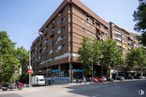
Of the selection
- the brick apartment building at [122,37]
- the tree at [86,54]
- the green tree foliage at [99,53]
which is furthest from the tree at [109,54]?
the brick apartment building at [122,37]

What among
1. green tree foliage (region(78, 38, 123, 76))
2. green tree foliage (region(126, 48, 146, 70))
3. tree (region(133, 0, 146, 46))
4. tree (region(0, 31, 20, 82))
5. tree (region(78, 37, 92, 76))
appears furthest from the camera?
green tree foliage (region(126, 48, 146, 70))

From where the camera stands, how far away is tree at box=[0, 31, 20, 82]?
5269 cm

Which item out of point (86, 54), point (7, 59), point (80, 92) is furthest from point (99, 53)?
point (80, 92)

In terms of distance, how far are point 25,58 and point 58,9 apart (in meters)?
19.2

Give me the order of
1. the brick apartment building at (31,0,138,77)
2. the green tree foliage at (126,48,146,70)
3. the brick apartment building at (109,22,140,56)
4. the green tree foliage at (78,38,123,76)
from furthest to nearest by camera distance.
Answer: the brick apartment building at (109,22,140,56)
the green tree foliage at (126,48,146,70)
the brick apartment building at (31,0,138,77)
the green tree foliage at (78,38,123,76)

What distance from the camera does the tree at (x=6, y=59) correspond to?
52.7m

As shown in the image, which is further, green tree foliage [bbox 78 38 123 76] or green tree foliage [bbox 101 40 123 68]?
green tree foliage [bbox 101 40 123 68]

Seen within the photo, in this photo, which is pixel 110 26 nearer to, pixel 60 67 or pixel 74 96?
pixel 60 67

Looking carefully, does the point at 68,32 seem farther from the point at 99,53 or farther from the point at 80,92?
the point at 80,92

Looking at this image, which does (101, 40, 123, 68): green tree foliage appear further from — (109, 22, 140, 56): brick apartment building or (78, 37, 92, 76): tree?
(109, 22, 140, 56): brick apartment building

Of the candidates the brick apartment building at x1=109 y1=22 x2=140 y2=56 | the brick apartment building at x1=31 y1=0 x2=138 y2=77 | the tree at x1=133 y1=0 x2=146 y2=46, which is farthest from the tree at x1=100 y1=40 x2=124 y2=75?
the tree at x1=133 y1=0 x2=146 y2=46

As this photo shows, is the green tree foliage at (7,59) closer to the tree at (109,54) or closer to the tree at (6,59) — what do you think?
the tree at (6,59)

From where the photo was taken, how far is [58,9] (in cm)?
→ 7819

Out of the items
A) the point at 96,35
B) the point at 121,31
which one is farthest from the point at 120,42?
the point at 96,35
